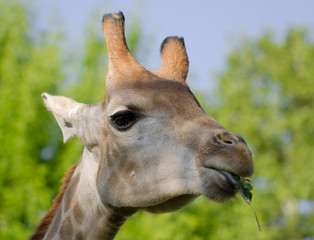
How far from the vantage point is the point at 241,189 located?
2846mm

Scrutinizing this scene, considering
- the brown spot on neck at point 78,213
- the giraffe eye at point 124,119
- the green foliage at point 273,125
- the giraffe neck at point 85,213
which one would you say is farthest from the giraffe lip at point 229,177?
the green foliage at point 273,125

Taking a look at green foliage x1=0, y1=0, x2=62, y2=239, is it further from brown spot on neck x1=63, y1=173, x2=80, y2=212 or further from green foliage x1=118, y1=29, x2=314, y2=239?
brown spot on neck x1=63, y1=173, x2=80, y2=212

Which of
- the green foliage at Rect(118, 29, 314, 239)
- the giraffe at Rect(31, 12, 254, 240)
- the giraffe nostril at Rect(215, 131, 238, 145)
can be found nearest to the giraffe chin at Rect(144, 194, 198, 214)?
the giraffe at Rect(31, 12, 254, 240)

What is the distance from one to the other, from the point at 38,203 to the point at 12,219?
95cm

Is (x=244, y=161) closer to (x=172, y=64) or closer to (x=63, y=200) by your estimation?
(x=172, y=64)

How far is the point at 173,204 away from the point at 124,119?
75cm

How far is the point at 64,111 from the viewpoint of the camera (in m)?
3.90

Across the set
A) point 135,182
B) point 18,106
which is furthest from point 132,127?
point 18,106

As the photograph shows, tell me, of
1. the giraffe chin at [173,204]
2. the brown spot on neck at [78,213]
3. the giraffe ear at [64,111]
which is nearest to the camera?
the giraffe chin at [173,204]

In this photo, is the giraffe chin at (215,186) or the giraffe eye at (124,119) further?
the giraffe eye at (124,119)

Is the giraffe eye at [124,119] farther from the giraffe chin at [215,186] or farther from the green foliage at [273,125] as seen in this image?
the green foliage at [273,125]

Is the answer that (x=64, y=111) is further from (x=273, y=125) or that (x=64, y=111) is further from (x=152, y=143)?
(x=273, y=125)

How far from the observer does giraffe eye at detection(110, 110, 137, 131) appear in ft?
10.5

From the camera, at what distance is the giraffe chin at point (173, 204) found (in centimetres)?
319
